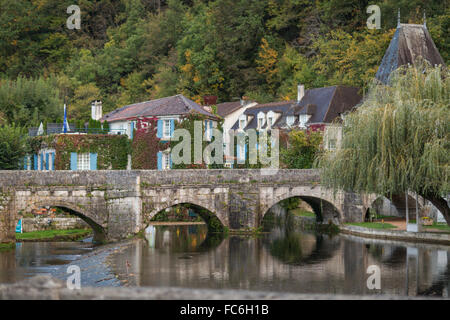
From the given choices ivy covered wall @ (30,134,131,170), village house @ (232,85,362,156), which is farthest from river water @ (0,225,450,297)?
village house @ (232,85,362,156)

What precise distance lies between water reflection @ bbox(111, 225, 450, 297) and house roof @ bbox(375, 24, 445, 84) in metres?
15.1

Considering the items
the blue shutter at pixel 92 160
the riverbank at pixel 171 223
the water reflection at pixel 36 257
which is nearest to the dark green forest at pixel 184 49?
the blue shutter at pixel 92 160

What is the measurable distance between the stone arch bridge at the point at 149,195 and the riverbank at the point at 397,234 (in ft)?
5.63

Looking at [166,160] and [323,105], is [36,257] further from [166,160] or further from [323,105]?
[323,105]

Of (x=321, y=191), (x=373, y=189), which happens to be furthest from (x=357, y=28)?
(x=373, y=189)

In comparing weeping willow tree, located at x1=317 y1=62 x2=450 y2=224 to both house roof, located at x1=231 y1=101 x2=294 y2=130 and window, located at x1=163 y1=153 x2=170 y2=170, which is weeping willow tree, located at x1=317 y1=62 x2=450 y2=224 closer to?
Result: window, located at x1=163 y1=153 x2=170 y2=170

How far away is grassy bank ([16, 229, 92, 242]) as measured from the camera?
106 ft

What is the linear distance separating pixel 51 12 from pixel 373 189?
65062 millimetres

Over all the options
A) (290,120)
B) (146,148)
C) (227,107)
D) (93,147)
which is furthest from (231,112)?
(93,147)

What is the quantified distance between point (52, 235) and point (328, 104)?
24.7 meters

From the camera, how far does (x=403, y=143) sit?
88.7 ft

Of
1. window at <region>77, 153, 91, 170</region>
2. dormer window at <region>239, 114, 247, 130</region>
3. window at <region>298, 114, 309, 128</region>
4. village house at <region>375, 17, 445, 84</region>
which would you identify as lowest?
window at <region>77, 153, 91, 170</region>
